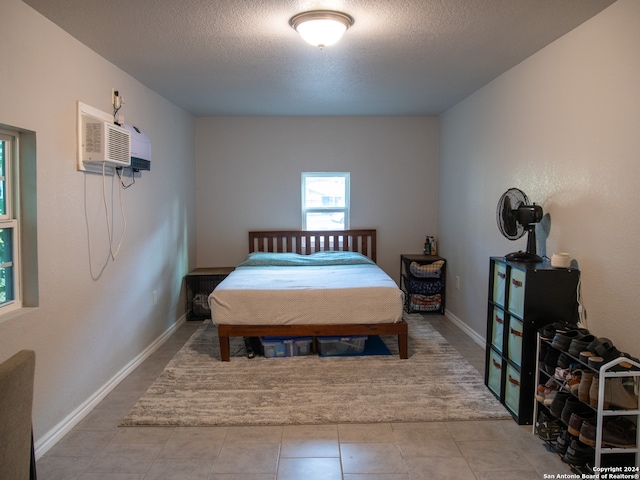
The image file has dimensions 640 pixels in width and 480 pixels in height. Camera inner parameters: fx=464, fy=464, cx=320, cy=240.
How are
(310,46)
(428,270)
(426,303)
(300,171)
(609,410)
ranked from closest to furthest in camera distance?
(609,410) → (310,46) → (428,270) → (426,303) → (300,171)

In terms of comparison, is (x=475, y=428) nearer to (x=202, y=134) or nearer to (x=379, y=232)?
(x=379, y=232)

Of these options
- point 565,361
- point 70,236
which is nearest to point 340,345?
point 565,361

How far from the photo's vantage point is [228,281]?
4.07 metres

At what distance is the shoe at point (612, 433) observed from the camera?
2072 mm

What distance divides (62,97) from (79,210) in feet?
2.18

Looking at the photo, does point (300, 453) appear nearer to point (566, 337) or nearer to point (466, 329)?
point (566, 337)

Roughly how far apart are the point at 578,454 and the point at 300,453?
53.4 inches

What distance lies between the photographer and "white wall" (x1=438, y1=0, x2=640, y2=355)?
2.28 meters

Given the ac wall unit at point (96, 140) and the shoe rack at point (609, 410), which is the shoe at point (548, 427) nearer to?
the shoe rack at point (609, 410)

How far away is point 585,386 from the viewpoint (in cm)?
215

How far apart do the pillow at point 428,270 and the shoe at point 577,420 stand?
304 cm

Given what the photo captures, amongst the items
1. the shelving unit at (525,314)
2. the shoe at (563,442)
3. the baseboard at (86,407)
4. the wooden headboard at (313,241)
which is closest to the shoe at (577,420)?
the shoe at (563,442)

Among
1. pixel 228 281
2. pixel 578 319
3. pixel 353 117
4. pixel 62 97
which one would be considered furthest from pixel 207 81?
pixel 578 319

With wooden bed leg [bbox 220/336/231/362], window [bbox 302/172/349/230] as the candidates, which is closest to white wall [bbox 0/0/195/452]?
wooden bed leg [bbox 220/336/231/362]
